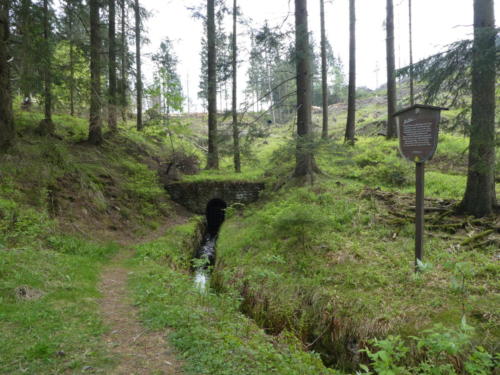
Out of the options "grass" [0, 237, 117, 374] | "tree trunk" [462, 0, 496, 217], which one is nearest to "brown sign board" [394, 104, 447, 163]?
"tree trunk" [462, 0, 496, 217]

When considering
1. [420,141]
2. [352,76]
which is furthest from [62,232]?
[352,76]

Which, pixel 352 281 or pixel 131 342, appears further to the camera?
pixel 352 281

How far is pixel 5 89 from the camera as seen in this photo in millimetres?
8852

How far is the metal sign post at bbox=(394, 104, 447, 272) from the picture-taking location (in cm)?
549

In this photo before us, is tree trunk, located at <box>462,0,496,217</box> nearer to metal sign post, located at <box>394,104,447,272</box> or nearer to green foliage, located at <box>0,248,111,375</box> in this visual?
metal sign post, located at <box>394,104,447,272</box>

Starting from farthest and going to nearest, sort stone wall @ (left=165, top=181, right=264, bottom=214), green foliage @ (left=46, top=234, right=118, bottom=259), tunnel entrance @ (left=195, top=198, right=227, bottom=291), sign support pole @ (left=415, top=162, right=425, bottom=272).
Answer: stone wall @ (left=165, top=181, right=264, bottom=214), tunnel entrance @ (left=195, top=198, right=227, bottom=291), green foliage @ (left=46, top=234, right=118, bottom=259), sign support pole @ (left=415, top=162, right=425, bottom=272)

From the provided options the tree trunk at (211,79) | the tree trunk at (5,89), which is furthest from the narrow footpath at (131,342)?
the tree trunk at (211,79)

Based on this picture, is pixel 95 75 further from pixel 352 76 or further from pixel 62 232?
pixel 352 76

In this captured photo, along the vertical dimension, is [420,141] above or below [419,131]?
below

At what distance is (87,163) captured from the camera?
1247 cm

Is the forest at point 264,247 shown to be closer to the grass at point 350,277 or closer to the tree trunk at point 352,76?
the grass at point 350,277

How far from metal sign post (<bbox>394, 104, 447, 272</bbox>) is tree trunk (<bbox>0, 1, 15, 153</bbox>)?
10.8 m

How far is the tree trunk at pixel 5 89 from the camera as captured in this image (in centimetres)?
860

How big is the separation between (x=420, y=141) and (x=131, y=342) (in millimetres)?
5831
